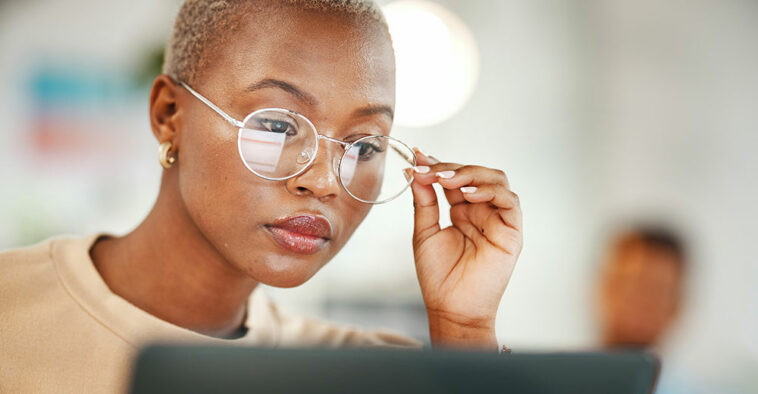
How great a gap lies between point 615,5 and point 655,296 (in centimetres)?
190

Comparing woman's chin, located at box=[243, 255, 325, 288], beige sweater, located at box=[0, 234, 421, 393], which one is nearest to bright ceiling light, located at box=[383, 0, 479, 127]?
woman's chin, located at box=[243, 255, 325, 288]

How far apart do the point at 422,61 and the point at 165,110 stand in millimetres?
760

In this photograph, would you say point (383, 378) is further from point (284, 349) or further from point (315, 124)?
point (315, 124)

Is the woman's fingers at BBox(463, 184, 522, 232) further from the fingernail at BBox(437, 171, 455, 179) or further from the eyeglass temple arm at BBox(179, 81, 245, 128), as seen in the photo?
the eyeglass temple arm at BBox(179, 81, 245, 128)

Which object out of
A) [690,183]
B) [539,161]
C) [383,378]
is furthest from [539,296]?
[383,378]

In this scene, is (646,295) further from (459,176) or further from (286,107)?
(286,107)

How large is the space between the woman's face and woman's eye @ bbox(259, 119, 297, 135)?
0.02 metres

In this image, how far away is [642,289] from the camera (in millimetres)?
2359

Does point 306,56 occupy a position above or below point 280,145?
above

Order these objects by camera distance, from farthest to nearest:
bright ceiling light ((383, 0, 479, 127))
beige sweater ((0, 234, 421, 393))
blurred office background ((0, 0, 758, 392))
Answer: blurred office background ((0, 0, 758, 392)) < bright ceiling light ((383, 0, 479, 127)) < beige sweater ((0, 234, 421, 393))

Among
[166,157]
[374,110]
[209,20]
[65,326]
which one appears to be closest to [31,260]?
[65,326]

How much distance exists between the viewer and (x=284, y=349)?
0.45 m

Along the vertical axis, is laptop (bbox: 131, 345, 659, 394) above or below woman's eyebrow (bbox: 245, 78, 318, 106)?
below

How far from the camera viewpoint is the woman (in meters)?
0.89
